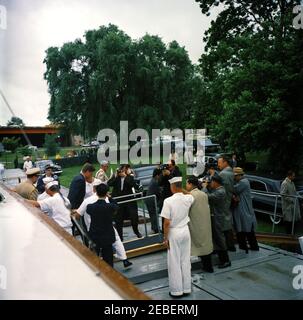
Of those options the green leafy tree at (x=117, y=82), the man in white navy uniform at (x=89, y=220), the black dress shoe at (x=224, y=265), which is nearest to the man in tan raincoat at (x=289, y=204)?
the black dress shoe at (x=224, y=265)

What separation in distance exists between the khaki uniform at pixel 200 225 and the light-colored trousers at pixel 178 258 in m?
0.47

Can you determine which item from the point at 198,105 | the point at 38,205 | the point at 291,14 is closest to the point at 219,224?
the point at 38,205

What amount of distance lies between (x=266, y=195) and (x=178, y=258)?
472cm

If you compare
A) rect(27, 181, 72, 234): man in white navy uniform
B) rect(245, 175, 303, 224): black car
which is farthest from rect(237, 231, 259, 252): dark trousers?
rect(27, 181, 72, 234): man in white navy uniform

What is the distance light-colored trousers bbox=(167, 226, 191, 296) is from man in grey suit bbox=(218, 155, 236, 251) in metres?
1.20

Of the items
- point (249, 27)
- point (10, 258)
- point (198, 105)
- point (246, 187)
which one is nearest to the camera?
point (10, 258)

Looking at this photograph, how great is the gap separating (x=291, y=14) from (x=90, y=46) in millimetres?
20625

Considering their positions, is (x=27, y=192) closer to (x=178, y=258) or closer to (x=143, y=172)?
(x=178, y=258)

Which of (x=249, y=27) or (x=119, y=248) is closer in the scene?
(x=119, y=248)

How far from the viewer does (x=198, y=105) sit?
1606cm

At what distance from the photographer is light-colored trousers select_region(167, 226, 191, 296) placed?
15.0 ft

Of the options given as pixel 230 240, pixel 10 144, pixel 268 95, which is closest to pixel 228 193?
pixel 230 240

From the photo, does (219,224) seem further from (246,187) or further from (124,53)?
(124,53)

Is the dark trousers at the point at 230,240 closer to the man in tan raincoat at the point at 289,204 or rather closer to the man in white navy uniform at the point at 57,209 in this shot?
the man in tan raincoat at the point at 289,204
